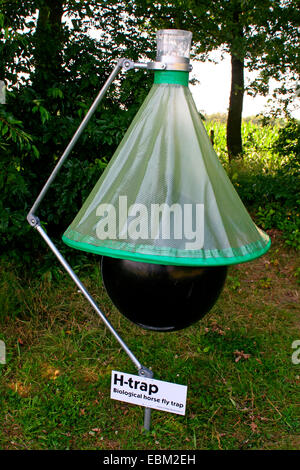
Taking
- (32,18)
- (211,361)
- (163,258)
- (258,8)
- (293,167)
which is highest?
(258,8)

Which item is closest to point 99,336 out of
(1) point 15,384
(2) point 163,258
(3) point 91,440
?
(1) point 15,384

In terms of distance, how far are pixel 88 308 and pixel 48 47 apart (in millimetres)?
2479

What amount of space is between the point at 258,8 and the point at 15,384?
19.6 ft

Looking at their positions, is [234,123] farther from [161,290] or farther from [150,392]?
[161,290]

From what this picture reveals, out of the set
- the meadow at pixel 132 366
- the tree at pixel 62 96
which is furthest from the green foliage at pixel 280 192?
the tree at pixel 62 96

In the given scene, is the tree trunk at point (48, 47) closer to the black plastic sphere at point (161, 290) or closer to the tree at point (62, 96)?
the tree at point (62, 96)

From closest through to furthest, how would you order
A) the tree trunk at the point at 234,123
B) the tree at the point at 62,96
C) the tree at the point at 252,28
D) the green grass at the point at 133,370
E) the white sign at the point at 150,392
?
the white sign at the point at 150,392, the green grass at the point at 133,370, the tree at the point at 62,96, the tree at the point at 252,28, the tree trunk at the point at 234,123

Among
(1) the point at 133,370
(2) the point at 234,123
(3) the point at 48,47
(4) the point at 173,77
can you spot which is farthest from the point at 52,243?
(2) the point at 234,123

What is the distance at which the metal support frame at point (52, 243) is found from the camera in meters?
2.15

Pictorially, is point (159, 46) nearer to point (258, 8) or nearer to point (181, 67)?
point (181, 67)

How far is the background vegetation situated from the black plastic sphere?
1215 millimetres

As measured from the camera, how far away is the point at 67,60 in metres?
4.41

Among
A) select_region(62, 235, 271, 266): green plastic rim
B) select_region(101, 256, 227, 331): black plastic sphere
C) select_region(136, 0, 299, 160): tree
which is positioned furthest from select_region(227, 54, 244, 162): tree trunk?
select_region(62, 235, 271, 266): green plastic rim

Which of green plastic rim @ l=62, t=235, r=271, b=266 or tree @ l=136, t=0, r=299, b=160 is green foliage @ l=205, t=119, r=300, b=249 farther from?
green plastic rim @ l=62, t=235, r=271, b=266
